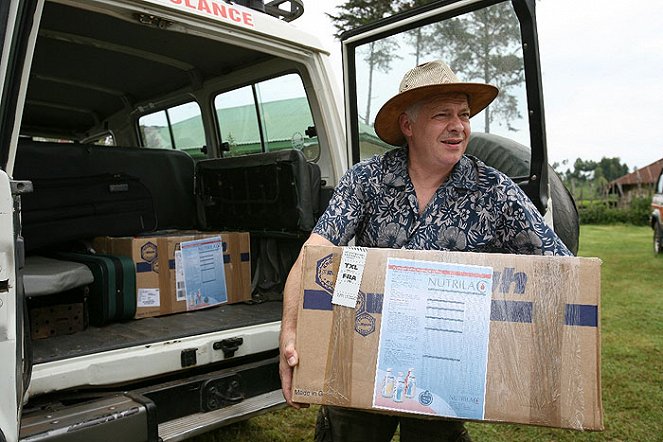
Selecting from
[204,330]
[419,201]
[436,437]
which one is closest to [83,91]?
[204,330]

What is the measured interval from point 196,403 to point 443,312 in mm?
1325

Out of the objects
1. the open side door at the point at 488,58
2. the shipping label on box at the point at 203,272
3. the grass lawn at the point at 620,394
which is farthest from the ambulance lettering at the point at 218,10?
the grass lawn at the point at 620,394

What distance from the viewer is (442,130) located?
219cm

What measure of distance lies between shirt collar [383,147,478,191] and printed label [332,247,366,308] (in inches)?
19.7

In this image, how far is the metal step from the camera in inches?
94.6

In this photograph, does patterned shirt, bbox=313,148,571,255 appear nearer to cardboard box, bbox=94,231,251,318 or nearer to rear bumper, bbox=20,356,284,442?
rear bumper, bbox=20,356,284,442

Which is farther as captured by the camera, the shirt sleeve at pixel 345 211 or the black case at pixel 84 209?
the black case at pixel 84 209

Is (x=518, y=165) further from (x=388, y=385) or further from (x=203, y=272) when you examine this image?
(x=203, y=272)

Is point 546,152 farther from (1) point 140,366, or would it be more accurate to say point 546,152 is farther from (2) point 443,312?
(1) point 140,366

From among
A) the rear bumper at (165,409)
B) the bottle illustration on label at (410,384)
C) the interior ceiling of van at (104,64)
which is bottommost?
the rear bumper at (165,409)

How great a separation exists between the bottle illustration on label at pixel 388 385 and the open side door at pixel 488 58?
1193 millimetres

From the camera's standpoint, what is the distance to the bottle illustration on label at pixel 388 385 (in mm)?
1742

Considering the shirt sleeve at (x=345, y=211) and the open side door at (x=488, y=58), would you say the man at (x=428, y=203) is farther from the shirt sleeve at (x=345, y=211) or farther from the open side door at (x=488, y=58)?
the open side door at (x=488, y=58)

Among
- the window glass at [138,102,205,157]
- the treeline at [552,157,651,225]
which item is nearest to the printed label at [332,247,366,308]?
the window glass at [138,102,205,157]
